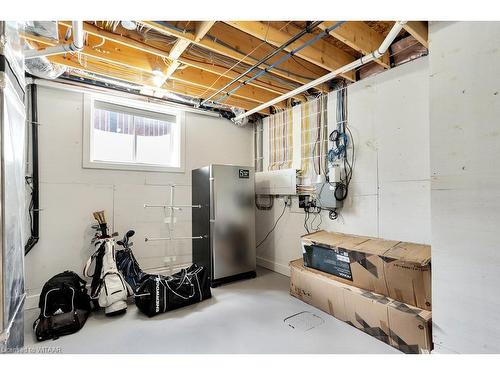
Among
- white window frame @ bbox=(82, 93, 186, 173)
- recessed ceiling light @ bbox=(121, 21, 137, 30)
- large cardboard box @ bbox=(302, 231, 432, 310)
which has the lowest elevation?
large cardboard box @ bbox=(302, 231, 432, 310)

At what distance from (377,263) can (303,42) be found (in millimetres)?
2199

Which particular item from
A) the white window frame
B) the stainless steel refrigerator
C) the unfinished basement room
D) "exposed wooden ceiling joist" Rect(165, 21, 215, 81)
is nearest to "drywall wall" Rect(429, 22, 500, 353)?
the unfinished basement room

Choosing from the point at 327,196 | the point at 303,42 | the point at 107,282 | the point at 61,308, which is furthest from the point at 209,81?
the point at 61,308

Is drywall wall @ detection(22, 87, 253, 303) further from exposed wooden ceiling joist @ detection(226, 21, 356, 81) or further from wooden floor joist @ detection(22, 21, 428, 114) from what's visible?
exposed wooden ceiling joist @ detection(226, 21, 356, 81)

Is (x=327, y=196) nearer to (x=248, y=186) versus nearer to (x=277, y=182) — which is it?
(x=277, y=182)

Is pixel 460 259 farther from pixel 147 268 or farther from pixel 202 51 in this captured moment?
pixel 147 268

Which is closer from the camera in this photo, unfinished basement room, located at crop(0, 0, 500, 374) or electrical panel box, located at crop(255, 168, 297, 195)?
unfinished basement room, located at crop(0, 0, 500, 374)

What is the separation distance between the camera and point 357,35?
6.89 ft

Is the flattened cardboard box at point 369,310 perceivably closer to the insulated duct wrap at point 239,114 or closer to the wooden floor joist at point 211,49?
the wooden floor joist at point 211,49

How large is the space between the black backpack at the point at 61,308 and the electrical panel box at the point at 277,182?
2705 mm

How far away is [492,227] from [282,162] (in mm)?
2735

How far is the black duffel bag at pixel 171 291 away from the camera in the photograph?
2.38m

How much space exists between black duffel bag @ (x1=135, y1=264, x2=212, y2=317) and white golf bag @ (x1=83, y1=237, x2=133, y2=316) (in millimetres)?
192

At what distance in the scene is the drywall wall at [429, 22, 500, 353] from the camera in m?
1.30
